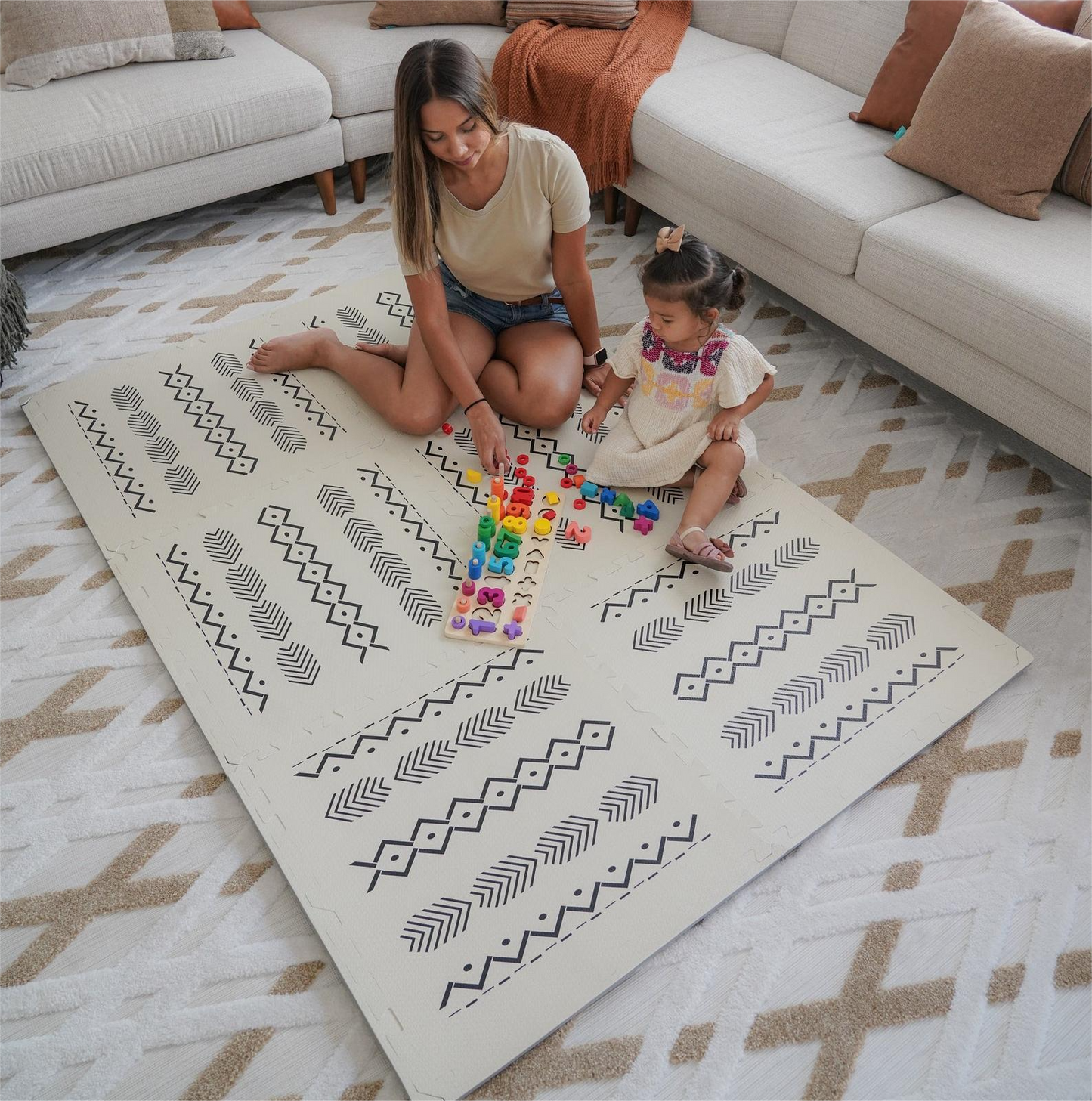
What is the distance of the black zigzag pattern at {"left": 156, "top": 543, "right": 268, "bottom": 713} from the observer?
5.22ft

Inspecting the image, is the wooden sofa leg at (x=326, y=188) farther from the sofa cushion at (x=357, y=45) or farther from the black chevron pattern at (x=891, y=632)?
the black chevron pattern at (x=891, y=632)

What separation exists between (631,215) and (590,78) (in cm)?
38

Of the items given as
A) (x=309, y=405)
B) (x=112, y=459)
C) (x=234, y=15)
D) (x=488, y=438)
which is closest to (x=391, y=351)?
(x=309, y=405)

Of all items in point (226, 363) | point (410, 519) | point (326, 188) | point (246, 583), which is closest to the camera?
point (246, 583)

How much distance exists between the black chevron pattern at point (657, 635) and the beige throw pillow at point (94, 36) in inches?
80.1

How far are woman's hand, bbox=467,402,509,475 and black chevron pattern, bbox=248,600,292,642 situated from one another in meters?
0.51

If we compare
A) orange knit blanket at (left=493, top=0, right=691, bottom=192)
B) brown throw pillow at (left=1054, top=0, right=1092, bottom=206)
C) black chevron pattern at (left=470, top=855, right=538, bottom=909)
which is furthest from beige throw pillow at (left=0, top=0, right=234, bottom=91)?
black chevron pattern at (left=470, top=855, right=538, bottom=909)

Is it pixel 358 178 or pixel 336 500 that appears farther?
pixel 358 178

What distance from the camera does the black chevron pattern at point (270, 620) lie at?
167 centimetres

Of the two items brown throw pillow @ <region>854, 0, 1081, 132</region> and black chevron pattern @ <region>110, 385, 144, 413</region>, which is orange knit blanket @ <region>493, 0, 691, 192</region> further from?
black chevron pattern @ <region>110, 385, 144, 413</region>

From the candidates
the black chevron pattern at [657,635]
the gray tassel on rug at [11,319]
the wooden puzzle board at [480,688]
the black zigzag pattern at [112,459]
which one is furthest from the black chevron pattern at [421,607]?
the gray tassel on rug at [11,319]

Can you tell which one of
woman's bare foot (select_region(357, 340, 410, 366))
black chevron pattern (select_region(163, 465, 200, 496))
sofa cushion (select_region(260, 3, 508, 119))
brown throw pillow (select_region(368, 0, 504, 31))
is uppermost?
brown throw pillow (select_region(368, 0, 504, 31))

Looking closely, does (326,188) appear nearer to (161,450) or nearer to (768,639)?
(161,450)

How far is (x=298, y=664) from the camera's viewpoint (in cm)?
163
